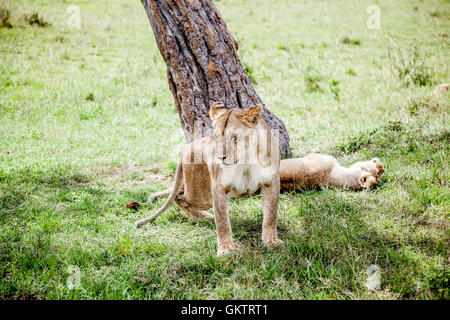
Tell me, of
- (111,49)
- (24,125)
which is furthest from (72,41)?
(24,125)

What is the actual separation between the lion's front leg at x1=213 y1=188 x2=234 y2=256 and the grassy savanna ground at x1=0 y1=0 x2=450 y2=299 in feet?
0.40

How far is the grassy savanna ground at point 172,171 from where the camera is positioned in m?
3.14

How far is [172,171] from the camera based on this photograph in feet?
18.8

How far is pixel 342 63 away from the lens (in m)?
10.9

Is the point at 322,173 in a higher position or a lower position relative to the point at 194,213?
higher

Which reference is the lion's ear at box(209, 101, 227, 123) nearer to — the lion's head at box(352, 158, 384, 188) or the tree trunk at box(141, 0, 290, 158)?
the tree trunk at box(141, 0, 290, 158)

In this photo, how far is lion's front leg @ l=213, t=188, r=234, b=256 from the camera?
3.49 meters

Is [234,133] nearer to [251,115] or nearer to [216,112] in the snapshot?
Result: [251,115]

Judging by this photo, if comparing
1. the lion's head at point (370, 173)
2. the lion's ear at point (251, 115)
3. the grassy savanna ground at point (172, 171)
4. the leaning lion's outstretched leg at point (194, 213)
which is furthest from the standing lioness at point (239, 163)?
the lion's head at point (370, 173)

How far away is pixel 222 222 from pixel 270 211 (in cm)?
43

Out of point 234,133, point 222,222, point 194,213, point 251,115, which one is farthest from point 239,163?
point 194,213

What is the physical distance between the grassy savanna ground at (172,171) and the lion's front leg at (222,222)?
0.12 metres

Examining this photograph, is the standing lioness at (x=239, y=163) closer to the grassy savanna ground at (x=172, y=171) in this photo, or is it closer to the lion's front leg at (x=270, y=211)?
the lion's front leg at (x=270, y=211)

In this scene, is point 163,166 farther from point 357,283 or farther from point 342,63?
point 342,63
